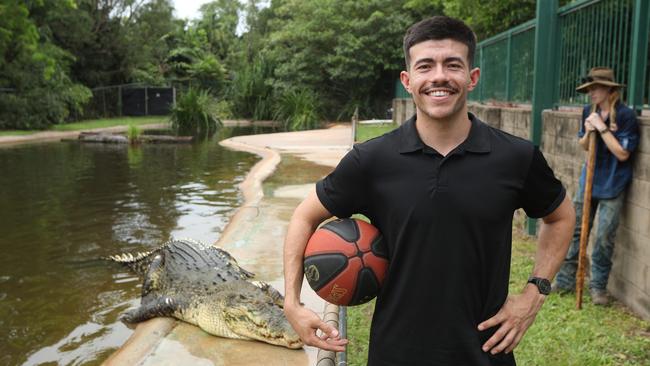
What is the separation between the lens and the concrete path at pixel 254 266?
454cm

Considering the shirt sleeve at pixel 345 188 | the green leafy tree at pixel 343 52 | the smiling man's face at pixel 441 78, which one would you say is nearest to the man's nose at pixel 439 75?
the smiling man's face at pixel 441 78

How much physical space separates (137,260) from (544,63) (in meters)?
5.14

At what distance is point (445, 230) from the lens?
2.08m

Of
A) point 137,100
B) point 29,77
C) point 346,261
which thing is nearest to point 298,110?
point 29,77

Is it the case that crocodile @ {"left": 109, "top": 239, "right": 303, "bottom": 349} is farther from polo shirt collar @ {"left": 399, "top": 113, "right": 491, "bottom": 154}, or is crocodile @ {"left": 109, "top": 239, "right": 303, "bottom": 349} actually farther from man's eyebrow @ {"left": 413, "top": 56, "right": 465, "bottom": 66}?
man's eyebrow @ {"left": 413, "top": 56, "right": 465, "bottom": 66}

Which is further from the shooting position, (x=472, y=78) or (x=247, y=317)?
(x=247, y=317)

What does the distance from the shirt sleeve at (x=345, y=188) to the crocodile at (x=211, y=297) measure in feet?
8.31

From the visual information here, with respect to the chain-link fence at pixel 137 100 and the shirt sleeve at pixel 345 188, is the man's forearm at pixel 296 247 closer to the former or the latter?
the shirt sleeve at pixel 345 188

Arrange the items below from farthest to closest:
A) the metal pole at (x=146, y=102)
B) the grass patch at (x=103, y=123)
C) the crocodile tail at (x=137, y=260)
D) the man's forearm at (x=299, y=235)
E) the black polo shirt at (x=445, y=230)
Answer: the metal pole at (x=146, y=102)
the grass patch at (x=103, y=123)
the crocodile tail at (x=137, y=260)
the man's forearm at (x=299, y=235)
the black polo shirt at (x=445, y=230)

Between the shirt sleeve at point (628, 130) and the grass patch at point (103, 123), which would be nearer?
the shirt sleeve at point (628, 130)

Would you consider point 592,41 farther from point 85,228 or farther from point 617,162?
point 85,228

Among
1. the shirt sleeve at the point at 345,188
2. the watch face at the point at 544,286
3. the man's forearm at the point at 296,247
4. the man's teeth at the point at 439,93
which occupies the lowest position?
the watch face at the point at 544,286

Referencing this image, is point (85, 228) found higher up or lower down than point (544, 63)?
lower down

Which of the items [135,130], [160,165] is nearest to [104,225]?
[160,165]
